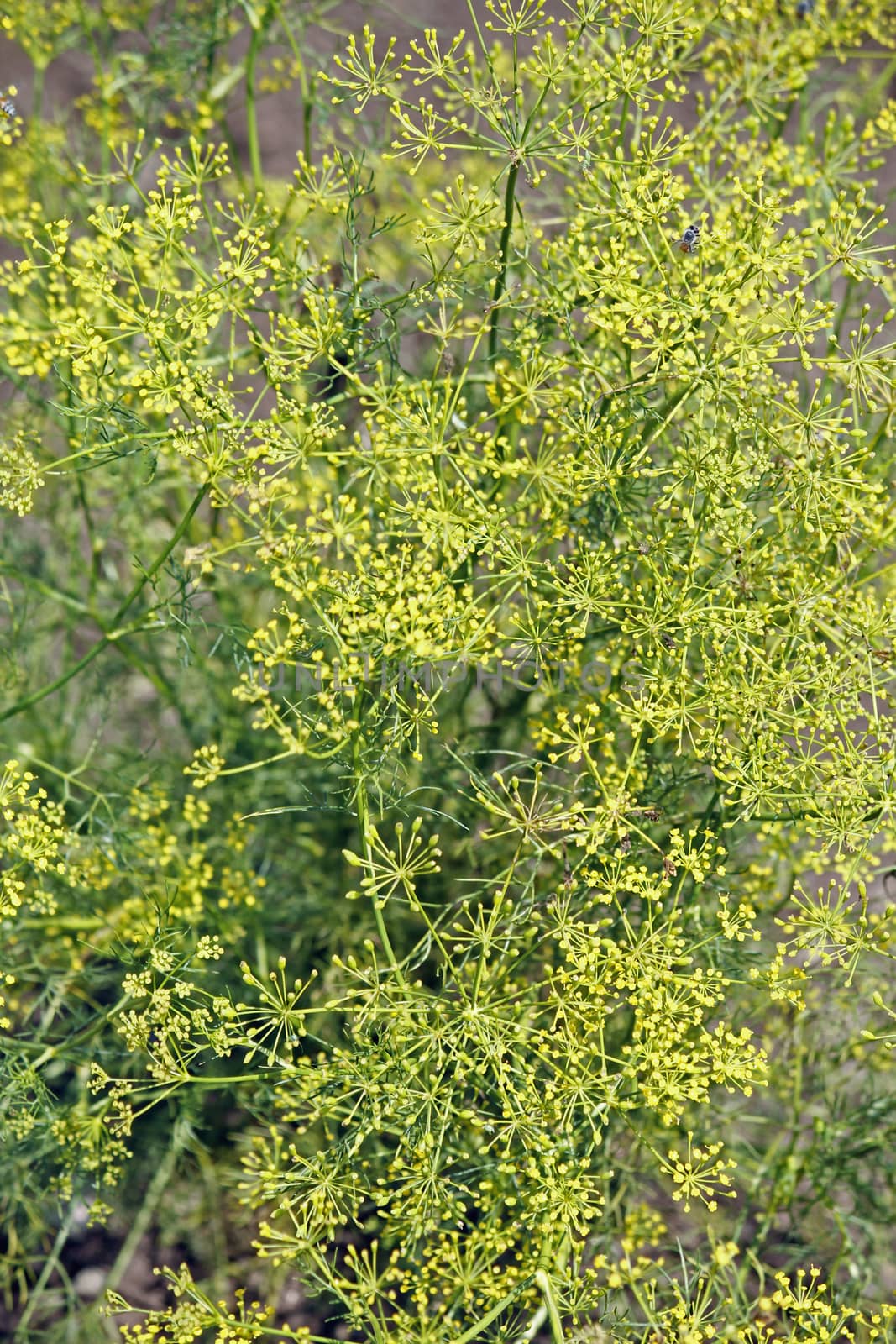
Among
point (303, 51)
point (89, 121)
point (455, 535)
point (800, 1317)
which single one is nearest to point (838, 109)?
point (303, 51)

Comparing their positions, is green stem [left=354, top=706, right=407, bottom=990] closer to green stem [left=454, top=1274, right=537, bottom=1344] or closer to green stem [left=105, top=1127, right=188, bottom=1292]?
green stem [left=454, top=1274, right=537, bottom=1344]

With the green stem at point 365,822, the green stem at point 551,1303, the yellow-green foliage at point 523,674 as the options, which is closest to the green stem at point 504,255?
the yellow-green foliage at point 523,674

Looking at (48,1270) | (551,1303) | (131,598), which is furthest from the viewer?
(48,1270)

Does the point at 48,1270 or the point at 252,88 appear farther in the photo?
the point at 48,1270

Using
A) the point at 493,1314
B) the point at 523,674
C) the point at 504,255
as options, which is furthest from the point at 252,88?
the point at 493,1314

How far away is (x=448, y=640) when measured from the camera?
207 cm

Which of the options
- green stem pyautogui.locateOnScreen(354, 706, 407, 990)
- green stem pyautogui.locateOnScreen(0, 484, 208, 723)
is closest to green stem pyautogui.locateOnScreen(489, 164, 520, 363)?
green stem pyautogui.locateOnScreen(0, 484, 208, 723)

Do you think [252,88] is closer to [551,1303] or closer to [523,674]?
[523,674]

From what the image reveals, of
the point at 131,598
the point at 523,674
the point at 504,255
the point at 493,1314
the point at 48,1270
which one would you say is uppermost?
the point at 504,255

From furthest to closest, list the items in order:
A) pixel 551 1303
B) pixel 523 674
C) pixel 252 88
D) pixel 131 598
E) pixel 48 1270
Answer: pixel 523 674, pixel 48 1270, pixel 252 88, pixel 131 598, pixel 551 1303

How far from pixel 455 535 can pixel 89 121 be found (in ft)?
7.02

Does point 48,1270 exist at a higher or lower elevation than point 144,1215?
higher

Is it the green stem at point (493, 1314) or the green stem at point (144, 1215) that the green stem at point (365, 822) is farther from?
the green stem at point (144, 1215)

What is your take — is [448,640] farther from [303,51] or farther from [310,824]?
[303,51]
